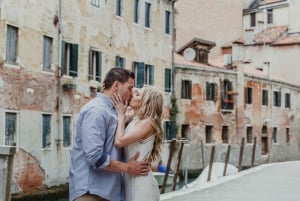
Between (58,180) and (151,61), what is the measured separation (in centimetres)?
947

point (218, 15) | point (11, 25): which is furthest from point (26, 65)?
point (218, 15)

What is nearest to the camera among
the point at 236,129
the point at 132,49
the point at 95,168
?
the point at 95,168

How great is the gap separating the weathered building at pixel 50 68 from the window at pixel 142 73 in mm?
639

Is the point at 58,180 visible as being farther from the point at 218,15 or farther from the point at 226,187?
the point at 218,15

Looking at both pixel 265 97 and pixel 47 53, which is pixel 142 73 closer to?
pixel 47 53

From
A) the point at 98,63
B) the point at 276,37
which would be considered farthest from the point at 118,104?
the point at 276,37

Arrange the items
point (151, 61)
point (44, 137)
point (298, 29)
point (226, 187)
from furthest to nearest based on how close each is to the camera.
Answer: point (298, 29) → point (151, 61) → point (44, 137) → point (226, 187)

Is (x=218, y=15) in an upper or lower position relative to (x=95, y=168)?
upper

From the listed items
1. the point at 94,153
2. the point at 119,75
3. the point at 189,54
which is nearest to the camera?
the point at 94,153

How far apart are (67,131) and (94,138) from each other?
19140 mm

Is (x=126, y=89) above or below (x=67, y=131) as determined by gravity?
above

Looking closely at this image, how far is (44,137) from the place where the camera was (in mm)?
21703

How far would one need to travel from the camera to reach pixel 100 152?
427 centimetres

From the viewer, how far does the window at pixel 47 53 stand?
21766 mm
